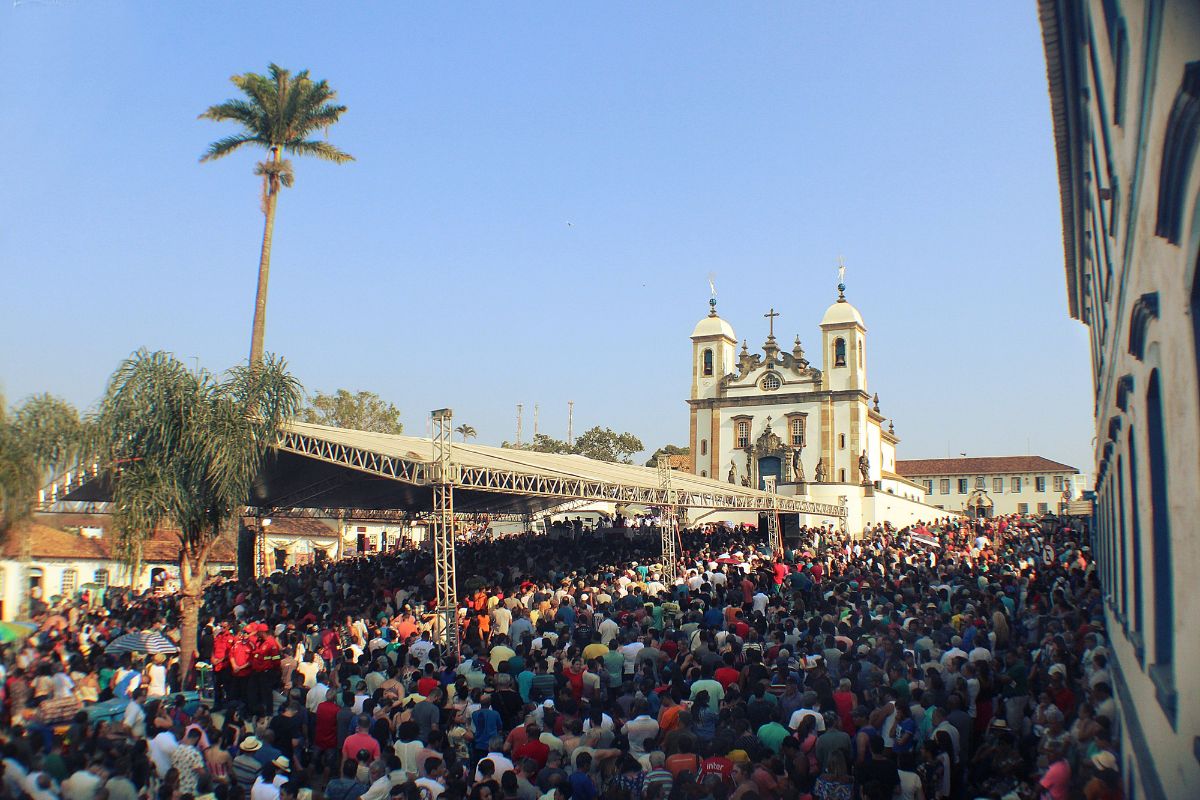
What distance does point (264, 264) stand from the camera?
95.5 feet

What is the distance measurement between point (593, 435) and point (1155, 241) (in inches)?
2937

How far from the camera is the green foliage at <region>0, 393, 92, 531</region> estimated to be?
8.34 metres

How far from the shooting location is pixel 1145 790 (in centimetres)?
612

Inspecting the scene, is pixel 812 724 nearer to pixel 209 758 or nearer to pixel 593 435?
pixel 209 758

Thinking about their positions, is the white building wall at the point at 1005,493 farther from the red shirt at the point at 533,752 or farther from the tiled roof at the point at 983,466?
the red shirt at the point at 533,752

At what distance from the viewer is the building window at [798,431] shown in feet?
179

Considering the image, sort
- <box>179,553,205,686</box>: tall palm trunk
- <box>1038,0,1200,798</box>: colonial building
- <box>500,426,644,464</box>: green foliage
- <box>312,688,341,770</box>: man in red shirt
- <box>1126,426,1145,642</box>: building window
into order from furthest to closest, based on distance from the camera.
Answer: <box>500,426,644,464</box>: green foliage
<box>179,553,205,686</box>: tall palm trunk
<box>312,688,341,770</box>: man in red shirt
<box>1126,426,1145,642</box>: building window
<box>1038,0,1200,798</box>: colonial building

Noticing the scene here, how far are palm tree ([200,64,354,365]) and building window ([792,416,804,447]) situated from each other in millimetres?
32871

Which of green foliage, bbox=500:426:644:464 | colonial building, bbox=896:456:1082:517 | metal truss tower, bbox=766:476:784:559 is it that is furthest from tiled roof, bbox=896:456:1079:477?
metal truss tower, bbox=766:476:784:559

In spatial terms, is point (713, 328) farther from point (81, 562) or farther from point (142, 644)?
point (142, 644)

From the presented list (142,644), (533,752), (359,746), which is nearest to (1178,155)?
(533,752)

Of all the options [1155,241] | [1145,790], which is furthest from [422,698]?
[1155,241]

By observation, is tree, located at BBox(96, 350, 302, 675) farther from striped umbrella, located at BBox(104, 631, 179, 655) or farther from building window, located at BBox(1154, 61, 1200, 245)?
building window, located at BBox(1154, 61, 1200, 245)

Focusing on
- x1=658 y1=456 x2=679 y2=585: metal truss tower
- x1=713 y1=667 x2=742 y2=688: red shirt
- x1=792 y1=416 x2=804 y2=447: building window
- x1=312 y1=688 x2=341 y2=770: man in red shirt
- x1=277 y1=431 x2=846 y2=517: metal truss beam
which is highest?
x1=792 y1=416 x2=804 y2=447: building window
